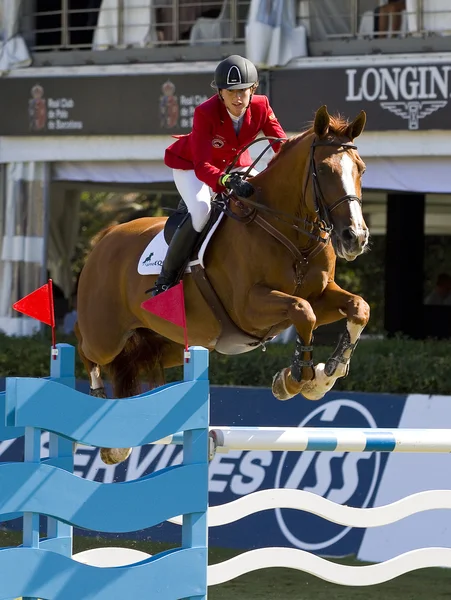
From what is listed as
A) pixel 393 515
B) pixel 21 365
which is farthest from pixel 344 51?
pixel 393 515

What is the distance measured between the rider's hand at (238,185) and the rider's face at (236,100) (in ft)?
1.04

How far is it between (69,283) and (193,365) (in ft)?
31.1

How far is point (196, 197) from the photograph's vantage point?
5867 millimetres

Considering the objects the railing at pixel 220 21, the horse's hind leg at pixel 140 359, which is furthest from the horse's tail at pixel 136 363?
the railing at pixel 220 21

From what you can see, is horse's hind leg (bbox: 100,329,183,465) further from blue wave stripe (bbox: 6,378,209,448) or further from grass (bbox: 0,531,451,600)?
blue wave stripe (bbox: 6,378,209,448)

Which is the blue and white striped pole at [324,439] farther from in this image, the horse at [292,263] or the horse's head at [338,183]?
the horse's head at [338,183]

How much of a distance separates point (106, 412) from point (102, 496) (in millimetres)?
267

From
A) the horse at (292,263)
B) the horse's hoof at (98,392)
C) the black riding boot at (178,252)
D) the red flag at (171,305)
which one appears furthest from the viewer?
the horse's hoof at (98,392)

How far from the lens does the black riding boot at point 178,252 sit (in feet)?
19.4

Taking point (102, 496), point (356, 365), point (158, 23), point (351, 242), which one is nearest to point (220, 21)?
point (158, 23)

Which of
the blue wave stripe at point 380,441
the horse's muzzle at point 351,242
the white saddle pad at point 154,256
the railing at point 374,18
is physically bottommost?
the blue wave stripe at point 380,441

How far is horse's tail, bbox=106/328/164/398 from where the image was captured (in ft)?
21.8

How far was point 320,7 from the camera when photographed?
10.4m

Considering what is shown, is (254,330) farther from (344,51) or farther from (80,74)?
(80,74)
